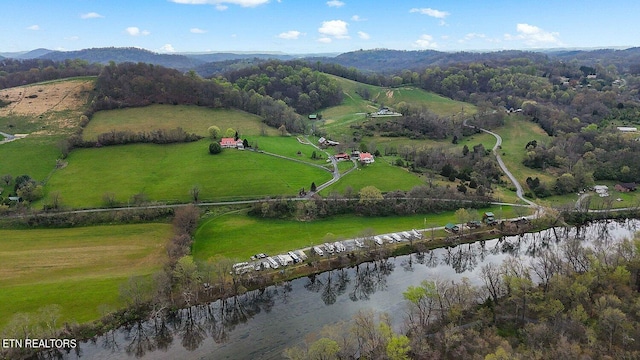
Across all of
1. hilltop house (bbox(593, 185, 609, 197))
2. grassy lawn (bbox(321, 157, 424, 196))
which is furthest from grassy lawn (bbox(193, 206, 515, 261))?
hilltop house (bbox(593, 185, 609, 197))

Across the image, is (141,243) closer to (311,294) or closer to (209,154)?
(311,294)

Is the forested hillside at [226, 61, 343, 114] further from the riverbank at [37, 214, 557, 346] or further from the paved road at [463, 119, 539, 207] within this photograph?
the riverbank at [37, 214, 557, 346]

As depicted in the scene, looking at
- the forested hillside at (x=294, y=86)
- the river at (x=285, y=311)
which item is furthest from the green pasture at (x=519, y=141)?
the forested hillside at (x=294, y=86)

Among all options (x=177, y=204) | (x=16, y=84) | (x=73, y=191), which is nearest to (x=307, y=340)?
(x=177, y=204)

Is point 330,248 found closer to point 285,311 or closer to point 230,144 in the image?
point 285,311

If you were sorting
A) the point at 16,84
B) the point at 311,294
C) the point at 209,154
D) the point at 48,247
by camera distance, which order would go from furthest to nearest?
the point at 16,84
the point at 209,154
the point at 48,247
the point at 311,294

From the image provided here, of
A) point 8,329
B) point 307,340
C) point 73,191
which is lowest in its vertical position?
point 307,340

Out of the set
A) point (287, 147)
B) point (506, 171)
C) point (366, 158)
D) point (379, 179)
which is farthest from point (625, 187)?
point (287, 147)
